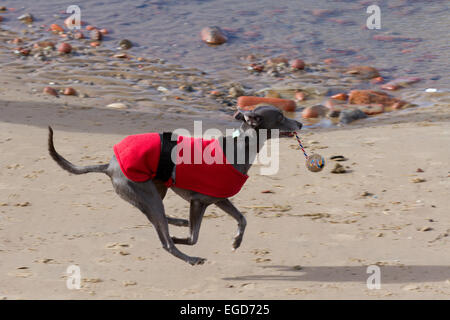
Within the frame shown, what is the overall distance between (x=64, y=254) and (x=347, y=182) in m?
3.41

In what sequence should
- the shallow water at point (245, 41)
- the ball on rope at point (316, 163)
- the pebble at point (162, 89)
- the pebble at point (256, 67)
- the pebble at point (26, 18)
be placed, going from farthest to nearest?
the pebble at point (26, 18) < the pebble at point (256, 67) < the shallow water at point (245, 41) < the pebble at point (162, 89) < the ball on rope at point (316, 163)

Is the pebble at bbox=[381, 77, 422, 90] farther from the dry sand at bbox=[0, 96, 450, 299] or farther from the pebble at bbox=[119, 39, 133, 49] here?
the pebble at bbox=[119, 39, 133, 49]

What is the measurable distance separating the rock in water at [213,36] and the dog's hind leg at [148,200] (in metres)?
12.0

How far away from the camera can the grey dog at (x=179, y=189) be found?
5.80 meters

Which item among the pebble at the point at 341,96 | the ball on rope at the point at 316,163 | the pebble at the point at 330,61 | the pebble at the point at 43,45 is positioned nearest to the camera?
the ball on rope at the point at 316,163

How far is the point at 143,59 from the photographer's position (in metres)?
16.0

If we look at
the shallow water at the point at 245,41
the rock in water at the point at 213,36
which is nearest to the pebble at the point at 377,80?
the shallow water at the point at 245,41

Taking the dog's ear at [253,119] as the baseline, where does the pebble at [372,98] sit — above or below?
below

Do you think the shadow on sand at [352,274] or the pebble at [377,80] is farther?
the pebble at [377,80]

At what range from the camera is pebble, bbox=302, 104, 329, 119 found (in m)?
12.4

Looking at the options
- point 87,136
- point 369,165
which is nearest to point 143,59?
point 87,136

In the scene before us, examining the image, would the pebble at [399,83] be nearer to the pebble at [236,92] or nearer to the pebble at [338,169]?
the pebble at [236,92]

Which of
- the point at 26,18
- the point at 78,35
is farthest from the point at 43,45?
the point at 26,18

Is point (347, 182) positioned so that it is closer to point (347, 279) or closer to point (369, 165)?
point (369, 165)
